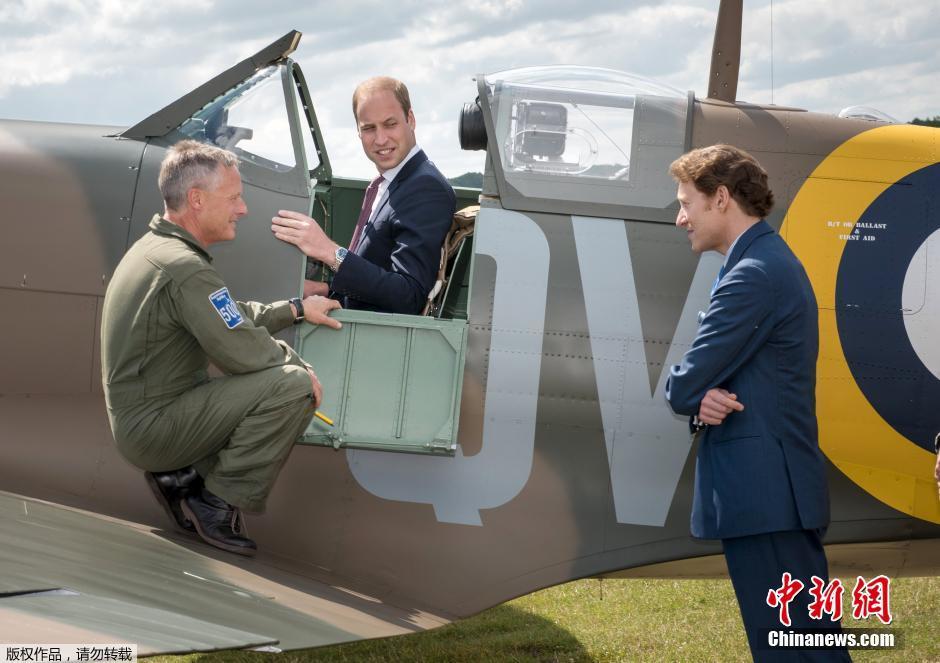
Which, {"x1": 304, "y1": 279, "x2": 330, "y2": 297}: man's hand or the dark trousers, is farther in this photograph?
{"x1": 304, "y1": 279, "x2": 330, "y2": 297}: man's hand

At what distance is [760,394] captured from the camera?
316cm

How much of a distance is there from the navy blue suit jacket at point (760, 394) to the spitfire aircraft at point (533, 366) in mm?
888

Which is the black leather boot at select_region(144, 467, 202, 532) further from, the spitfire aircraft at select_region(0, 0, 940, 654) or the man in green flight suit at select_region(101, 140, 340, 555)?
the spitfire aircraft at select_region(0, 0, 940, 654)

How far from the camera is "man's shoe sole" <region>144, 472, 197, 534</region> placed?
3812 mm

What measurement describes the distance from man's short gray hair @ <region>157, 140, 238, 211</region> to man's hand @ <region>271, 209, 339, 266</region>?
0.50 metres

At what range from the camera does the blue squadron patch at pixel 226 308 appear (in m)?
3.50

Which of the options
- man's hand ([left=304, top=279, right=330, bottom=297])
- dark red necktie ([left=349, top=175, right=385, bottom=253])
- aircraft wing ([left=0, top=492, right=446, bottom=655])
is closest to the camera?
aircraft wing ([left=0, top=492, right=446, bottom=655])

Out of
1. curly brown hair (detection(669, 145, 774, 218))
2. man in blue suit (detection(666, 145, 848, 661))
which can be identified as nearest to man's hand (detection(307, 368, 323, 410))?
man in blue suit (detection(666, 145, 848, 661))

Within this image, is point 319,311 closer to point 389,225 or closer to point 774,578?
point 389,225

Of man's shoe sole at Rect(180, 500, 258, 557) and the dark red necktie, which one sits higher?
the dark red necktie

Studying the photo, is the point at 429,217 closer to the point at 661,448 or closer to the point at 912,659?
the point at 661,448

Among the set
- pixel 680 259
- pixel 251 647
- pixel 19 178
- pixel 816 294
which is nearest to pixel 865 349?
pixel 816 294

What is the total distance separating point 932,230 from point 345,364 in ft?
8.34

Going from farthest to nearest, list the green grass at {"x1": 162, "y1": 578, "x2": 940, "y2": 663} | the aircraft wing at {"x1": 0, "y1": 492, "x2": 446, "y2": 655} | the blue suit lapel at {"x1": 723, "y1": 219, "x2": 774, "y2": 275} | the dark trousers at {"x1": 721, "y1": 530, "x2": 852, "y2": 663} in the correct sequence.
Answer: the green grass at {"x1": 162, "y1": 578, "x2": 940, "y2": 663} → the blue suit lapel at {"x1": 723, "y1": 219, "x2": 774, "y2": 275} → the dark trousers at {"x1": 721, "y1": 530, "x2": 852, "y2": 663} → the aircraft wing at {"x1": 0, "y1": 492, "x2": 446, "y2": 655}
